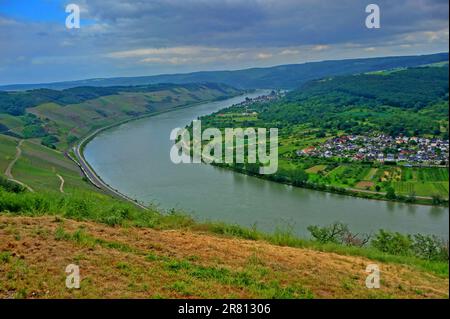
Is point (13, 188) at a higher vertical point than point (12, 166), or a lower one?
higher

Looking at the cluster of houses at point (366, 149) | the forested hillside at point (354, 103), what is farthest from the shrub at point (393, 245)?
the forested hillside at point (354, 103)

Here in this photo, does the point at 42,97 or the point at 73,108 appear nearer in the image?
the point at 73,108

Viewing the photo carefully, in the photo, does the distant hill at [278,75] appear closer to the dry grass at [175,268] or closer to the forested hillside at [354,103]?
the forested hillside at [354,103]

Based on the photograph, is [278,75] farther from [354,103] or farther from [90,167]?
[90,167]

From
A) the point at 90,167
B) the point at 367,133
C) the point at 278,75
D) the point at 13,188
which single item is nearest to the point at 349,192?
the point at 367,133

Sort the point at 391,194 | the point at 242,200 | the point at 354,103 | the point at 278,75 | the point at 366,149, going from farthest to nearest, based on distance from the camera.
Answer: the point at 278,75
the point at 354,103
the point at 366,149
the point at 242,200
the point at 391,194

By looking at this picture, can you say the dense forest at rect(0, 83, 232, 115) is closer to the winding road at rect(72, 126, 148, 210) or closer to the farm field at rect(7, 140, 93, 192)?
the winding road at rect(72, 126, 148, 210)
